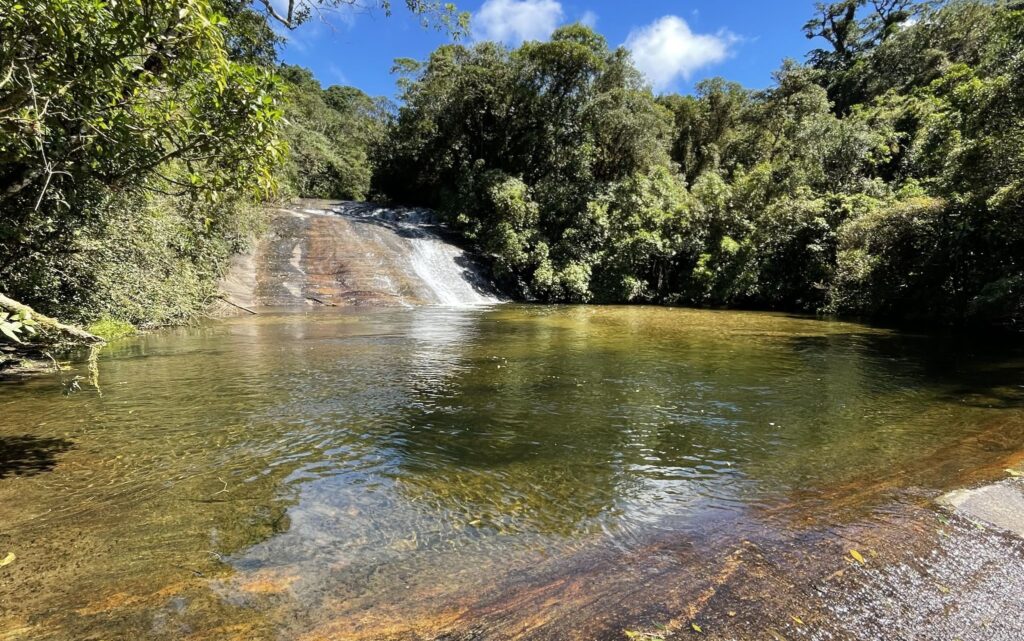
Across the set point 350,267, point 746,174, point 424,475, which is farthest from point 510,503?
point 746,174

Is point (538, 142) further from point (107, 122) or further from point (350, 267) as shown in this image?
point (107, 122)

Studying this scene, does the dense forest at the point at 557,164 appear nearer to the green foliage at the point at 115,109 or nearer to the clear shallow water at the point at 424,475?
the green foliage at the point at 115,109

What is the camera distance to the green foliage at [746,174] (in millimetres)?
16188

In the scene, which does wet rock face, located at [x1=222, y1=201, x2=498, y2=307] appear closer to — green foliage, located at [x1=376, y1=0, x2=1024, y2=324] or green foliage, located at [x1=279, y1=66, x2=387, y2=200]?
green foliage, located at [x1=376, y1=0, x2=1024, y2=324]

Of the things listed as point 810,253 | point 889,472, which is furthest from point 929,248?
point 889,472

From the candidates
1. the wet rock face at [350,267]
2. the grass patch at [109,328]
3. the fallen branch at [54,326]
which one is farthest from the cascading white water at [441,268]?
the fallen branch at [54,326]

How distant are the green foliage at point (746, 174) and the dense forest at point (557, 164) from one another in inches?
4.4

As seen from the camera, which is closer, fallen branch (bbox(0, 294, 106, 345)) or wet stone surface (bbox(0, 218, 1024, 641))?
wet stone surface (bbox(0, 218, 1024, 641))

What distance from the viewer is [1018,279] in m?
13.0

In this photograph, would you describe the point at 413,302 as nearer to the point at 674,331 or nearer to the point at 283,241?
the point at 283,241

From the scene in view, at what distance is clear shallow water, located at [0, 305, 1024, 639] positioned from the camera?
3471 millimetres

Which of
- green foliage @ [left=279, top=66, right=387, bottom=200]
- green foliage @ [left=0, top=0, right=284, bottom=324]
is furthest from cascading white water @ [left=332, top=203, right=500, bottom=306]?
green foliage @ [left=0, top=0, right=284, bottom=324]

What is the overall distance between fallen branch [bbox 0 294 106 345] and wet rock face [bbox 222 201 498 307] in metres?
17.6

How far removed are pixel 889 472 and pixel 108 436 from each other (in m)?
8.64
